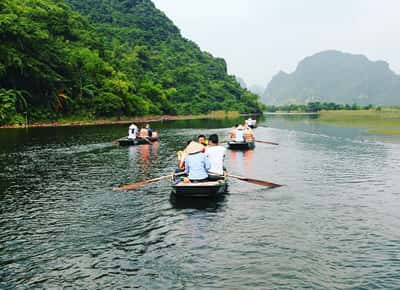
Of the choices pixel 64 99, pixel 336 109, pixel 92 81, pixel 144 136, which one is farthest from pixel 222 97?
pixel 144 136

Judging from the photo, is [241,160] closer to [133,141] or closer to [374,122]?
[133,141]

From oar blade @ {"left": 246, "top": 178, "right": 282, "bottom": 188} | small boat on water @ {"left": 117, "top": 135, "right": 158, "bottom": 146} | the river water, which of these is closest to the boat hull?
small boat on water @ {"left": 117, "top": 135, "right": 158, "bottom": 146}

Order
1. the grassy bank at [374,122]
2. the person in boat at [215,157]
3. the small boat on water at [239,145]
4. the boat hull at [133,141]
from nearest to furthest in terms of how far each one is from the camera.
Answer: the person in boat at [215,157] < the small boat on water at [239,145] < the boat hull at [133,141] < the grassy bank at [374,122]

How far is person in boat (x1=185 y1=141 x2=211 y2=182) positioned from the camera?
17.8m

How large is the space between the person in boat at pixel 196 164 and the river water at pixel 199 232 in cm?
118

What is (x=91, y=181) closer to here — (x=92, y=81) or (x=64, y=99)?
(x=64, y=99)

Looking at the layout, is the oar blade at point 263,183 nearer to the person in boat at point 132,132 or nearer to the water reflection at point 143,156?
the water reflection at point 143,156

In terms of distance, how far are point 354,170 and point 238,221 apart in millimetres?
15066

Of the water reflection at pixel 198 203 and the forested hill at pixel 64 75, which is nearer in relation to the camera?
the water reflection at pixel 198 203

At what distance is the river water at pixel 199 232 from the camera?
409 inches

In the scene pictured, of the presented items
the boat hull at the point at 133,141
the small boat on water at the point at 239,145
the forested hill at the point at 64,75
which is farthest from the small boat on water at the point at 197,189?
the forested hill at the point at 64,75

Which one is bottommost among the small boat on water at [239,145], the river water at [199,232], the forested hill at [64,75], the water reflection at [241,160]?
the river water at [199,232]

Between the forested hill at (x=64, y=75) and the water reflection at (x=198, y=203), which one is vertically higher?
the forested hill at (x=64, y=75)

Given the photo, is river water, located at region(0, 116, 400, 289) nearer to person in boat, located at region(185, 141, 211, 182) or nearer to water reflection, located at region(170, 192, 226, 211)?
water reflection, located at region(170, 192, 226, 211)
